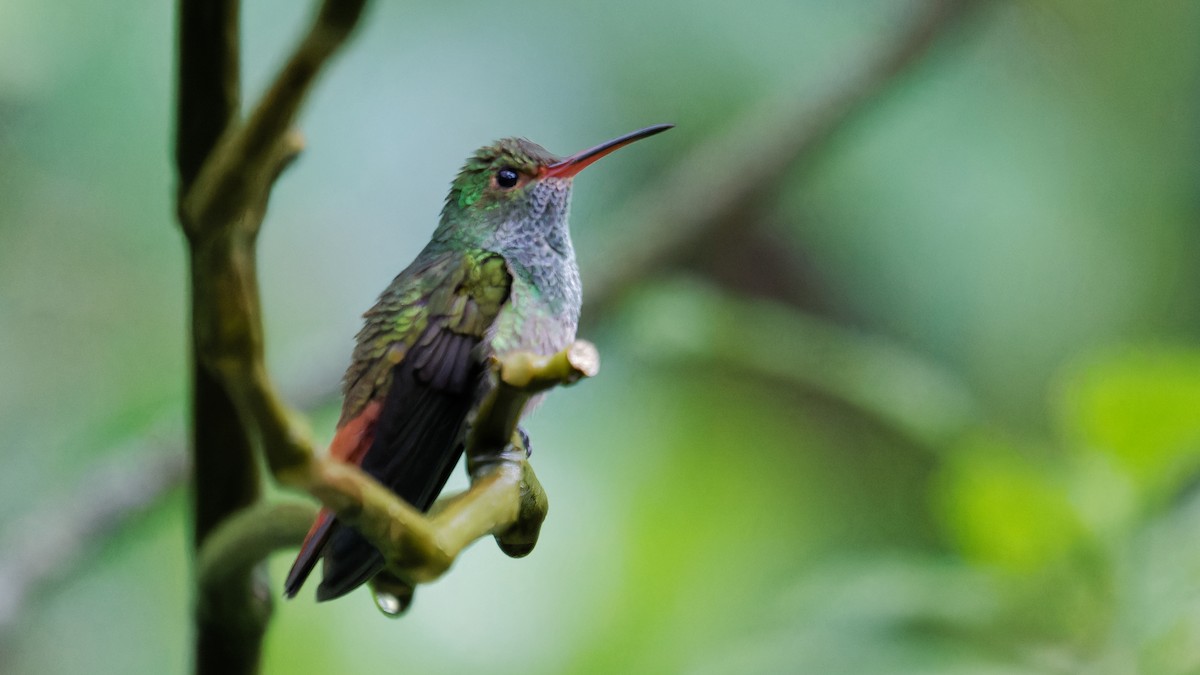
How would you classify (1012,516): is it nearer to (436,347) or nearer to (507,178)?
(507,178)

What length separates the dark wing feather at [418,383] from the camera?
0.51 m

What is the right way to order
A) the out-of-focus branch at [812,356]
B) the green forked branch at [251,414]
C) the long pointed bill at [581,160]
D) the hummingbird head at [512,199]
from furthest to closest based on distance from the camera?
the out-of-focus branch at [812,356] → the hummingbird head at [512,199] → the long pointed bill at [581,160] → the green forked branch at [251,414]

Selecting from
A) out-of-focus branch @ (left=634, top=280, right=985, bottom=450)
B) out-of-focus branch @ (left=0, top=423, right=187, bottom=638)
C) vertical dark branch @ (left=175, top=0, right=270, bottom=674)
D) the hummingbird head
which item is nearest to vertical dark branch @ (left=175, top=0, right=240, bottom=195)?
vertical dark branch @ (left=175, top=0, right=270, bottom=674)

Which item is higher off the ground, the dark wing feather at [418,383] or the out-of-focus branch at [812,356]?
the out-of-focus branch at [812,356]

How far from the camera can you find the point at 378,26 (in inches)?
82.0

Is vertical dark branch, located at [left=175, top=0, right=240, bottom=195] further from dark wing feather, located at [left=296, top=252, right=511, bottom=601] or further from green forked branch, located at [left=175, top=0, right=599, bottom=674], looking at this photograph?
dark wing feather, located at [left=296, top=252, right=511, bottom=601]

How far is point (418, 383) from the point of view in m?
0.57

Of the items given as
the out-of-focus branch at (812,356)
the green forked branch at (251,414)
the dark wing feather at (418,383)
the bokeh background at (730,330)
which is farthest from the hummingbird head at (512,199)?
the out-of-focus branch at (812,356)

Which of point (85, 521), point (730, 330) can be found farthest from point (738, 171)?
point (85, 521)

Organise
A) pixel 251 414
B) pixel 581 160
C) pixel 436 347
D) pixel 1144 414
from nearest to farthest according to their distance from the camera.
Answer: pixel 251 414, pixel 436 347, pixel 581 160, pixel 1144 414

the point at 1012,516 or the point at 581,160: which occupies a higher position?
the point at 1012,516

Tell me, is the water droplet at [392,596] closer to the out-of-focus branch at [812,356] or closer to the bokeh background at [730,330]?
the bokeh background at [730,330]

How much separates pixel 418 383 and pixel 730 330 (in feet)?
3.57

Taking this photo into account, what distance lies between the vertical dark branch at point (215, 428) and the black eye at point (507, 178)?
0.90ft
